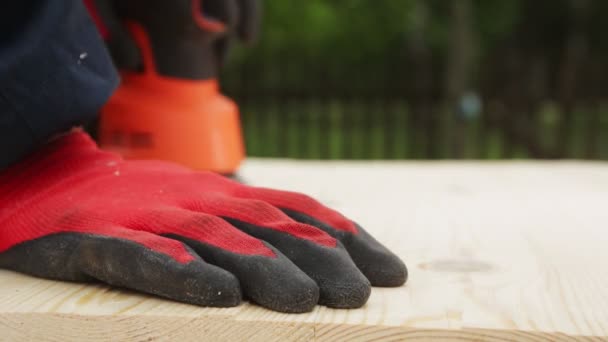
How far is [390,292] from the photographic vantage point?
0.71 metres

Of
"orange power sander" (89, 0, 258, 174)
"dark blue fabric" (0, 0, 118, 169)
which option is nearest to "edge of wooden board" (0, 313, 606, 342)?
"dark blue fabric" (0, 0, 118, 169)

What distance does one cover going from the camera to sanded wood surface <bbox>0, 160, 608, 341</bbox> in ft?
2.01

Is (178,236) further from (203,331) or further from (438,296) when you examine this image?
(438,296)

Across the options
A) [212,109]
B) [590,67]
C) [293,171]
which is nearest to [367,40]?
[590,67]

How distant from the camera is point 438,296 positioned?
2.30ft

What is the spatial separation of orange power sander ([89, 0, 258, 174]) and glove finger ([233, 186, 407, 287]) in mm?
602

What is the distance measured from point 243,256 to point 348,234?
127 mm

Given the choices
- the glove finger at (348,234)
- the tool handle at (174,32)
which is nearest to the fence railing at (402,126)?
the tool handle at (174,32)

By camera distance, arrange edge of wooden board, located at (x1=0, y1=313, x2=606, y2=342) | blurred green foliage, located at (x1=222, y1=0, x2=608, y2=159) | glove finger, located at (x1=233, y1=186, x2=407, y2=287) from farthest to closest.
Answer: blurred green foliage, located at (x1=222, y1=0, x2=608, y2=159) → glove finger, located at (x1=233, y1=186, x2=407, y2=287) → edge of wooden board, located at (x1=0, y1=313, x2=606, y2=342)

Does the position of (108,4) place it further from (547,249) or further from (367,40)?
(367,40)

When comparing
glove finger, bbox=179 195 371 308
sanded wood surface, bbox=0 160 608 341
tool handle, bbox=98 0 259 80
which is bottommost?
sanded wood surface, bbox=0 160 608 341

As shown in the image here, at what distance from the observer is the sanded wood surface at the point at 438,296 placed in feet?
2.01

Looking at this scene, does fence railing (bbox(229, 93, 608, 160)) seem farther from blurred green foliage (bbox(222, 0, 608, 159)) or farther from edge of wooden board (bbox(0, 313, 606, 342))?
edge of wooden board (bbox(0, 313, 606, 342))

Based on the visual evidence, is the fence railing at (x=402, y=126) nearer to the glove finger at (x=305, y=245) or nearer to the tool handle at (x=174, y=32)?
the tool handle at (x=174, y=32)
